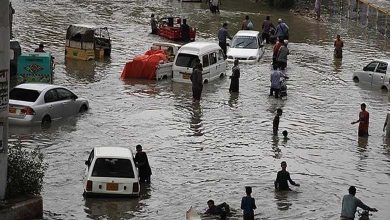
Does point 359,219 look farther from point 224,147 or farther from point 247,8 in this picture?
point 247,8

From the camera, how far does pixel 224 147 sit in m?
26.4

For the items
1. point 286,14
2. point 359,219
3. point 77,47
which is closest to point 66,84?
point 77,47

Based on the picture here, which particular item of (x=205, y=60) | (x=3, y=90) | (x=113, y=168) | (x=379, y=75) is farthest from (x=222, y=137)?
(x=379, y=75)

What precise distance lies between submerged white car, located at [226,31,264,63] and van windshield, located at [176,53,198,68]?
17.6ft

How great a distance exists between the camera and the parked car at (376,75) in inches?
1442

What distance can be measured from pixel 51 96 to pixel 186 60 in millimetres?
8755

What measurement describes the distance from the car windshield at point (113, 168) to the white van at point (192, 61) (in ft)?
49.2

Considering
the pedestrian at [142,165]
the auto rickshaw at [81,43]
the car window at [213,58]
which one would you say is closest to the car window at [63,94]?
the pedestrian at [142,165]

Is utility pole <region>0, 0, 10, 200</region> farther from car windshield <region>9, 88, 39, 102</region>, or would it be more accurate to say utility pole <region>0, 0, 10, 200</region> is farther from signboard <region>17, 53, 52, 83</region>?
signboard <region>17, 53, 52, 83</region>

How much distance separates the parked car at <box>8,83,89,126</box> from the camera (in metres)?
27.2

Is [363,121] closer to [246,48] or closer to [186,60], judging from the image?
[186,60]

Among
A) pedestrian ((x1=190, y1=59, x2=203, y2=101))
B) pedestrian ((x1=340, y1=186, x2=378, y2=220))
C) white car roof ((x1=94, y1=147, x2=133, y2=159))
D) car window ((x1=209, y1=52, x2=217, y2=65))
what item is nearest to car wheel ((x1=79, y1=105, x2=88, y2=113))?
pedestrian ((x1=190, y1=59, x2=203, y2=101))

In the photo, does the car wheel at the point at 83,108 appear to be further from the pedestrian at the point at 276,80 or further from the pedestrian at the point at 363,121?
the pedestrian at the point at 363,121

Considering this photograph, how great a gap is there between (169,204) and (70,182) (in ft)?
8.96
